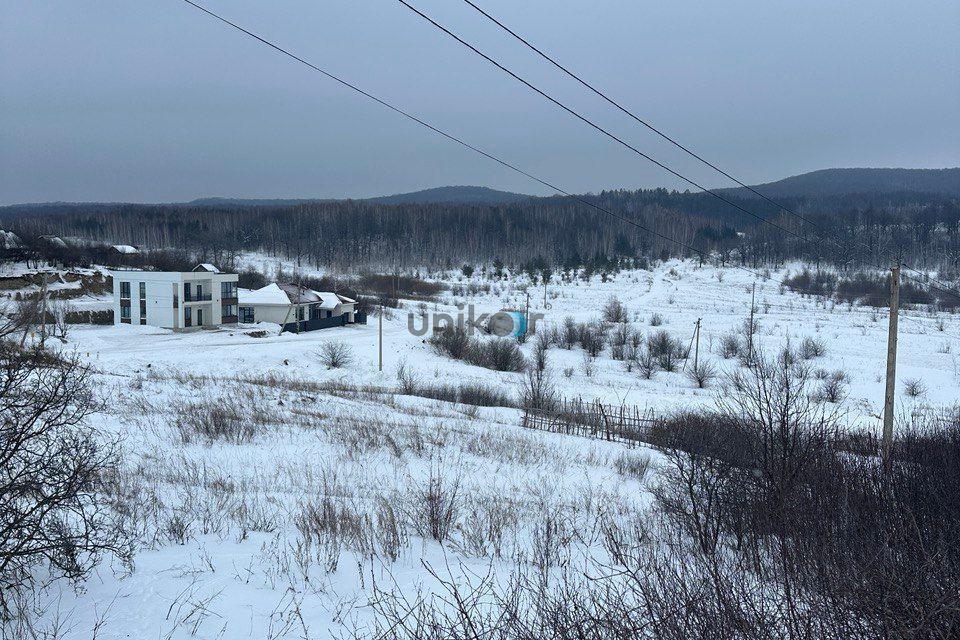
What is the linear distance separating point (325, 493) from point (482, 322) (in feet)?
145

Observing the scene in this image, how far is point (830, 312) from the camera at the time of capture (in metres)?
59.0

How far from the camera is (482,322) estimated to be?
52.2 metres

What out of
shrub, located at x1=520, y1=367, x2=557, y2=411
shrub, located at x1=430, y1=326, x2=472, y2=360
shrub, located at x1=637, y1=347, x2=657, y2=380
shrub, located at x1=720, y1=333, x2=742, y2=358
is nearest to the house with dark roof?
shrub, located at x1=430, y1=326, x2=472, y2=360

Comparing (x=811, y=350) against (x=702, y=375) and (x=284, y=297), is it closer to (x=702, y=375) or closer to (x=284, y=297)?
(x=702, y=375)

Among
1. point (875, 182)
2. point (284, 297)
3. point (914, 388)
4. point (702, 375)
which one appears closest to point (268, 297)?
point (284, 297)

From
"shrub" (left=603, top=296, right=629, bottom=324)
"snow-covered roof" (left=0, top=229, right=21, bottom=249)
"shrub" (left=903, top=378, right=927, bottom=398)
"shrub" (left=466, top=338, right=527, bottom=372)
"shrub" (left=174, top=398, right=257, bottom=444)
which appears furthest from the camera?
"snow-covered roof" (left=0, top=229, right=21, bottom=249)

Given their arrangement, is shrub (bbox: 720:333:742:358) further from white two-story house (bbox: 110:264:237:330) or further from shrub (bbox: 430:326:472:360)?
white two-story house (bbox: 110:264:237:330)

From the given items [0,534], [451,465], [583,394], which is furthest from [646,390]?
[0,534]

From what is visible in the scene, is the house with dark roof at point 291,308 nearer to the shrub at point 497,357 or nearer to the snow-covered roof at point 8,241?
the shrub at point 497,357

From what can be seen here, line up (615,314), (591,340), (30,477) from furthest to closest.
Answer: (615,314)
(591,340)
(30,477)

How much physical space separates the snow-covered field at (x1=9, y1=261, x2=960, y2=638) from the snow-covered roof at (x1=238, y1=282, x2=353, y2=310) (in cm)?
1618

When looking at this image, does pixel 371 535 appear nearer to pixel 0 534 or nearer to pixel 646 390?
pixel 0 534

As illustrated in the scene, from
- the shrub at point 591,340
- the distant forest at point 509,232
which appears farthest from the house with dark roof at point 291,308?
the distant forest at point 509,232

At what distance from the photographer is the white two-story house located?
43562 mm
